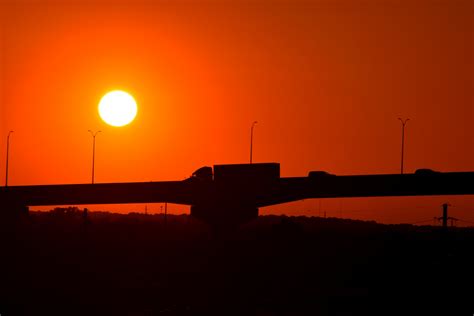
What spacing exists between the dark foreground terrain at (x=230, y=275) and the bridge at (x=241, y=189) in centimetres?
455

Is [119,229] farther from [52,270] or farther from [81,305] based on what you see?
[81,305]

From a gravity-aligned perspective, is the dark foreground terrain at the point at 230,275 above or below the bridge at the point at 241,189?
below

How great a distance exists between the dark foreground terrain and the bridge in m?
4.55

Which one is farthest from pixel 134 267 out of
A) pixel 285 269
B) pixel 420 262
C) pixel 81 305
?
pixel 420 262

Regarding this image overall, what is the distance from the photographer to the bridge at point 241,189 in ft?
292

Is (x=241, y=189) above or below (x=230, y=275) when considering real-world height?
above

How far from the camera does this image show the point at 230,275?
232 ft

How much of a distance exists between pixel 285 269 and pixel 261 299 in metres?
18.6

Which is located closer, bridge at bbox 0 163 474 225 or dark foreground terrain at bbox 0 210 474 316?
dark foreground terrain at bbox 0 210 474 316

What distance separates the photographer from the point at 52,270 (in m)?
74.7

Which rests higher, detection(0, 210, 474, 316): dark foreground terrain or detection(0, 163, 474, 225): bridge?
detection(0, 163, 474, 225): bridge

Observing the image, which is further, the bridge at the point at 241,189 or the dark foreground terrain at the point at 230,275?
the bridge at the point at 241,189

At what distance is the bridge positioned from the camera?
3509 inches

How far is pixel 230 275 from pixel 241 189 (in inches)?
1079
